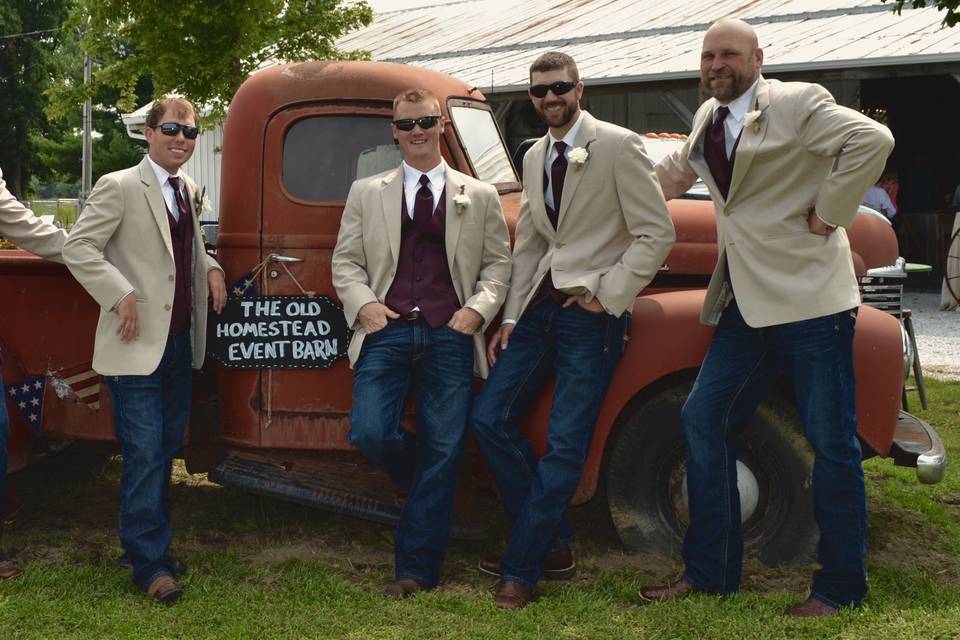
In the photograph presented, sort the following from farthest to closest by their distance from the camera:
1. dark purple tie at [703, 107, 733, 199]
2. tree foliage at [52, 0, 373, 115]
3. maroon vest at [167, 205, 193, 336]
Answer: tree foliage at [52, 0, 373, 115], maroon vest at [167, 205, 193, 336], dark purple tie at [703, 107, 733, 199]

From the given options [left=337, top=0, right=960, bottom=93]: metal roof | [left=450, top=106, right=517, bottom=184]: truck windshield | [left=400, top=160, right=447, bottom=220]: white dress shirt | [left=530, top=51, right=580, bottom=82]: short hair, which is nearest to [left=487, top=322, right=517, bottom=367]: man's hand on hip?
[left=400, top=160, right=447, bottom=220]: white dress shirt

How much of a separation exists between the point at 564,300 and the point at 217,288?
51.7 inches

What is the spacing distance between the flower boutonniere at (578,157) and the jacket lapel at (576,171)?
1cm

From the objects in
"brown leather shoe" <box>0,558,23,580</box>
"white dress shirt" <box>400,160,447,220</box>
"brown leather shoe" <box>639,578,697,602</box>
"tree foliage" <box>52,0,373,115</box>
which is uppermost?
"tree foliage" <box>52,0,373,115</box>

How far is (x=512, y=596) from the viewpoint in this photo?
389 centimetres

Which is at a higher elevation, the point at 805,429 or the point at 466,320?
the point at 466,320

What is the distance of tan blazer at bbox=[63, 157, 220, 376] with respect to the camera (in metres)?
3.92

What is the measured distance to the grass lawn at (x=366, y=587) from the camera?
367cm

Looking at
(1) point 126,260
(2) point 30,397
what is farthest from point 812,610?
(2) point 30,397

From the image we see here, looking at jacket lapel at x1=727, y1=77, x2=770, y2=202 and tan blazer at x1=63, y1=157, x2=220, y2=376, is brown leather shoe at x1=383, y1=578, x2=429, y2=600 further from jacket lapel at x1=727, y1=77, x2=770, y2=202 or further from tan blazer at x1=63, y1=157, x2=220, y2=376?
jacket lapel at x1=727, y1=77, x2=770, y2=202

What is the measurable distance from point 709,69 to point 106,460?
386cm

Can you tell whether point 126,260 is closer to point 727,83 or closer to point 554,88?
point 554,88

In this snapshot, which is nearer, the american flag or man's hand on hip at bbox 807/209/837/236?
man's hand on hip at bbox 807/209/837/236

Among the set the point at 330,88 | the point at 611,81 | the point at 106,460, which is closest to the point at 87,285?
the point at 330,88
